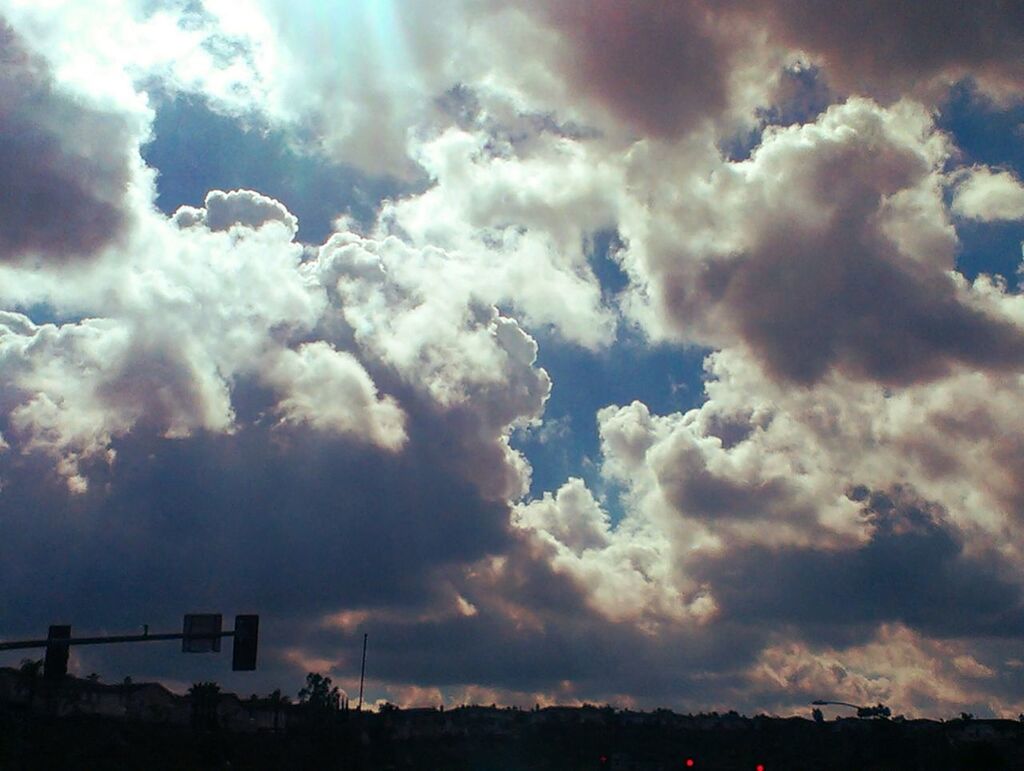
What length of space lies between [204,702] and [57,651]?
292 feet

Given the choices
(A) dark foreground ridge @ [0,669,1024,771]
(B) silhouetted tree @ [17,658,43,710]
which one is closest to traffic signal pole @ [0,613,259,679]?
(A) dark foreground ridge @ [0,669,1024,771]

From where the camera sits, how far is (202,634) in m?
27.8

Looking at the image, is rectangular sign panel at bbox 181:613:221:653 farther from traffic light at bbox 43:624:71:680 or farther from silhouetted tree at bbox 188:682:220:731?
silhouetted tree at bbox 188:682:220:731

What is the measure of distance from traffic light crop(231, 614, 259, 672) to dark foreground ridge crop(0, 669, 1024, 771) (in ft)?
90.6


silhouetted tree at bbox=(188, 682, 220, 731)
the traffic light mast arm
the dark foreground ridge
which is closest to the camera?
the traffic light mast arm

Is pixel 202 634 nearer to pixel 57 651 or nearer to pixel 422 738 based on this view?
pixel 57 651

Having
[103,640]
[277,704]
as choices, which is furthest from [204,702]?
[103,640]

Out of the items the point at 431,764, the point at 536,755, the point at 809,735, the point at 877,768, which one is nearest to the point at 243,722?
the point at 431,764

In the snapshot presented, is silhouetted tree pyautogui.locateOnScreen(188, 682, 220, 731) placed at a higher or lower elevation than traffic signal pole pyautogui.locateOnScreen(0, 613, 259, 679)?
lower

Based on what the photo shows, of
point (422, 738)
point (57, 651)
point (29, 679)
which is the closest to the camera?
point (57, 651)

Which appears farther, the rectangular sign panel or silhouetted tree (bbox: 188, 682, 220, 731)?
silhouetted tree (bbox: 188, 682, 220, 731)

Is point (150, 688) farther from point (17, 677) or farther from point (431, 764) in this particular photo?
point (431, 764)

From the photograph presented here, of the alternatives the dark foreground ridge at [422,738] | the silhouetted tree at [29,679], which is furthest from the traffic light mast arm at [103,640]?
the silhouetted tree at [29,679]

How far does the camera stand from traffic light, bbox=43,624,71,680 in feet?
90.5
